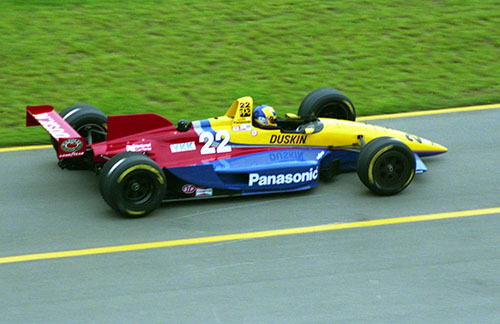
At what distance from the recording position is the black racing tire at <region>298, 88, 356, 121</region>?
10.3 metres

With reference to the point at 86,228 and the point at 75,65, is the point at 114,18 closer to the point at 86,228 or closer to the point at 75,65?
the point at 75,65

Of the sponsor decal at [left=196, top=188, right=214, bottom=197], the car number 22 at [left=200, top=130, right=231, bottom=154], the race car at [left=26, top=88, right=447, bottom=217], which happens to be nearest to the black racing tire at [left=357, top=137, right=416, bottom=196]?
the race car at [left=26, top=88, right=447, bottom=217]

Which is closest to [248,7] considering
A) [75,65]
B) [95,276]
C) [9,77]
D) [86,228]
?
[75,65]

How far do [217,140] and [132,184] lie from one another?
48.6 inches

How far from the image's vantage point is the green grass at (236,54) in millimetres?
12609

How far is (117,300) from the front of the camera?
22.4 ft

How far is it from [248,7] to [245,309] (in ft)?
34.0

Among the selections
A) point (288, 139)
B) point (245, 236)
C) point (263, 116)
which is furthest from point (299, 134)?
point (245, 236)

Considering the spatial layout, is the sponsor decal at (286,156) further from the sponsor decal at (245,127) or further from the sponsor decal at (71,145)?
the sponsor decal at (71,145)

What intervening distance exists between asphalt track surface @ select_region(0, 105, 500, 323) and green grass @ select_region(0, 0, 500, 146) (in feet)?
9.46

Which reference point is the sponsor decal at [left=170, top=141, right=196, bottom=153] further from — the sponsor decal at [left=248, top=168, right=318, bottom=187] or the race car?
the sponsor decal at [left=248, top=168, right=318, bottom=187]

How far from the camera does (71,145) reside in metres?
8.38

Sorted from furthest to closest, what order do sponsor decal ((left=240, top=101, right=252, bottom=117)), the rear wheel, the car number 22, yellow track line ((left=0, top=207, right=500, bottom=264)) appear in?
1. the rear wheel
2. sponsor decal ((left=240, top=101, right=252, bottom=117))
3. the car number 22
4. yellow track line ((left=0, top=207, right=500, bottom=264))

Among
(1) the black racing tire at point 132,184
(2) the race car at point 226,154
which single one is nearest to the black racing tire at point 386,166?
(2) the race car at point 226,154
